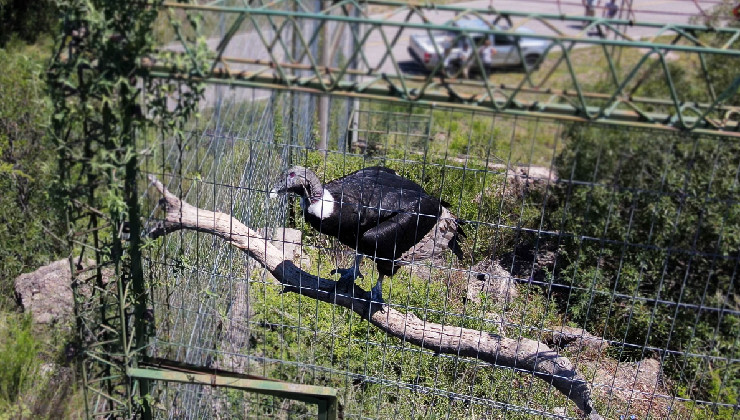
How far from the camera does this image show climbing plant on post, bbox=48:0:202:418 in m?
2.71

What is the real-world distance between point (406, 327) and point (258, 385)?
134 cm

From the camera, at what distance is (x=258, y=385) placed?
10.0 feet

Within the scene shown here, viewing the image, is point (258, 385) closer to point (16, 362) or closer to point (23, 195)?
point (16, 362)

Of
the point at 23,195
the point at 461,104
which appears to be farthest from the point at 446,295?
the point at 23,195

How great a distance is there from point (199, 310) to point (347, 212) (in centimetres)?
111

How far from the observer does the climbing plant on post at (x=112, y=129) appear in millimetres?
2713

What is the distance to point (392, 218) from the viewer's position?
4.16m

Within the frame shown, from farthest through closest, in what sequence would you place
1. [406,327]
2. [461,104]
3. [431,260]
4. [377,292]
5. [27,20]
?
[27,20]
[377,292]
[406,327]
[431,260]
[461,104]

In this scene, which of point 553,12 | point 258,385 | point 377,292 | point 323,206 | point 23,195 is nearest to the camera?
point 258,385

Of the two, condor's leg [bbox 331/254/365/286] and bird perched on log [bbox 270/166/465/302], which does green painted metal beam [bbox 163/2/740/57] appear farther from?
condor's leg [bbox 331/254/365/286]

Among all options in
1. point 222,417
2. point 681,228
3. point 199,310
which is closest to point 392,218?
point 199,310

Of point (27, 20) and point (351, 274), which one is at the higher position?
point (27, 20)

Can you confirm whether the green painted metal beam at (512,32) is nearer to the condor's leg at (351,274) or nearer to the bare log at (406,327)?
the bare log at (406,327)

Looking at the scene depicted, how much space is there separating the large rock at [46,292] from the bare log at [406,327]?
6.34 feet
